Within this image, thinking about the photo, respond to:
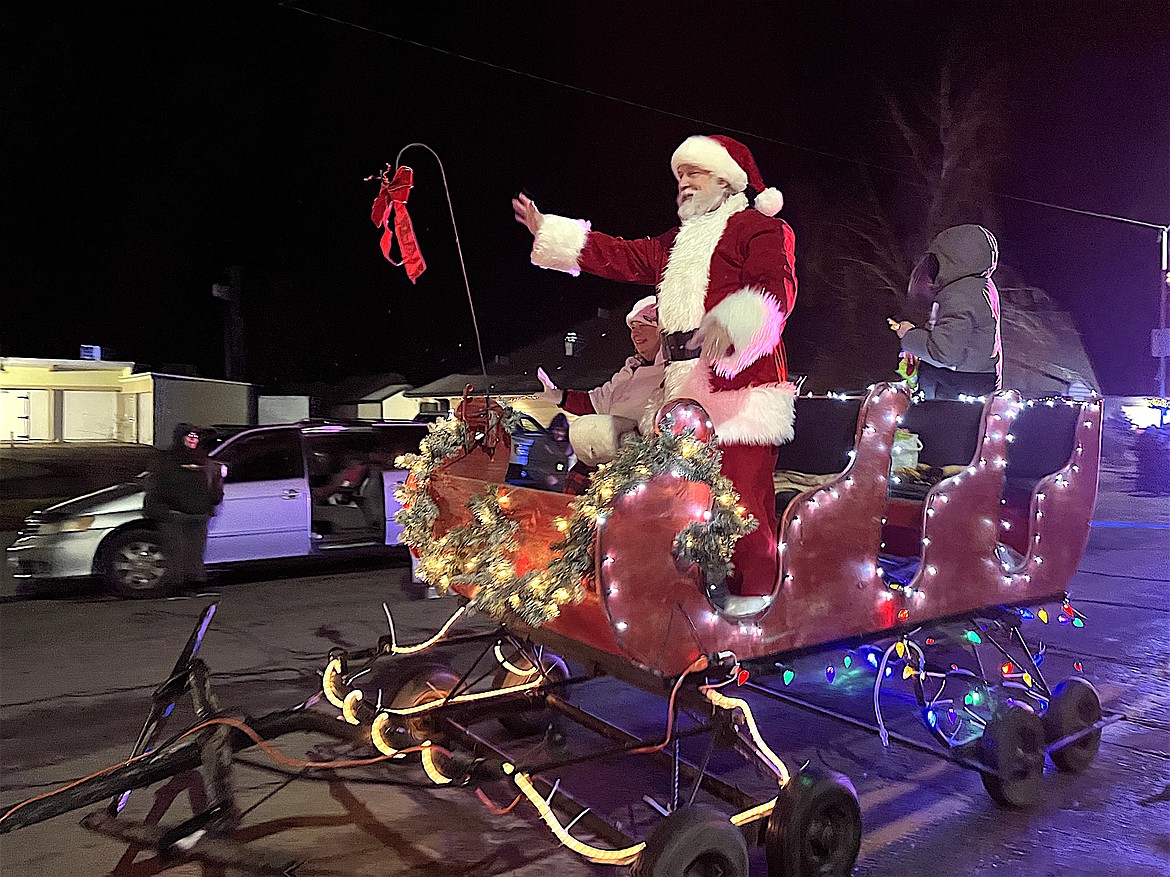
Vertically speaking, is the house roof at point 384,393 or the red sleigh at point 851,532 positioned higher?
the house roof at point 384,393

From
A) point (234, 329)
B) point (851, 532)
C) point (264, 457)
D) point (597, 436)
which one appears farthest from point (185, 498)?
point (234, 329)

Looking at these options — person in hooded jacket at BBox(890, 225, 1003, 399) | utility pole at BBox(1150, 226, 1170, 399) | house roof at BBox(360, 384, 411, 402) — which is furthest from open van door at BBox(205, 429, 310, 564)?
house roof at BBox(360, 384, 411, 402)

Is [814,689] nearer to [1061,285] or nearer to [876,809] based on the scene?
[876,809]

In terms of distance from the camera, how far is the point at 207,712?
322cm

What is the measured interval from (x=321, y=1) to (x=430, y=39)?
4.11 ft

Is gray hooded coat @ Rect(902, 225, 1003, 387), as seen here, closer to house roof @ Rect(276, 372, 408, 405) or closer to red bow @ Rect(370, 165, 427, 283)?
red bow @ Rect(370, 165, 427, 283)

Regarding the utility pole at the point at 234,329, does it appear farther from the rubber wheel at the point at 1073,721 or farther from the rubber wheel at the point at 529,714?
the rubber wheel at the point at 1073,721

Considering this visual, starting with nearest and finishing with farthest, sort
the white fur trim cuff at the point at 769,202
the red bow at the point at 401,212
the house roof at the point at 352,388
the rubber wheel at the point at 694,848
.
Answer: the rubber wheel at the point at 694,848, the white fur trim cuff at the point at 769,202, the red bow at the point at 401,212, the house roof at the point at 352,388

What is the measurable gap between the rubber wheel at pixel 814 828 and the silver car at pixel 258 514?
5140mm

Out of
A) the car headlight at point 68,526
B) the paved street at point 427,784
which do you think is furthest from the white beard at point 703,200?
the car headlight at point 68,526

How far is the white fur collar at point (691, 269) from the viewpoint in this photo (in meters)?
3.58

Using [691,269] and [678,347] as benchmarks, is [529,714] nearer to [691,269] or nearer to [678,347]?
[678,347]

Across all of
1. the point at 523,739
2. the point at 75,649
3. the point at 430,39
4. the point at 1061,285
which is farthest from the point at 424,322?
the point at 523,739

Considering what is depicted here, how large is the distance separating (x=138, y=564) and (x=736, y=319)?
7.27m
